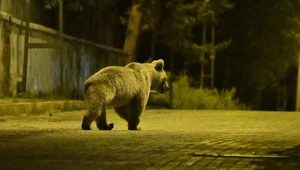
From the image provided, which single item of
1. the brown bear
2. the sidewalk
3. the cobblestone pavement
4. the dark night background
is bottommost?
the cobblestone pavement

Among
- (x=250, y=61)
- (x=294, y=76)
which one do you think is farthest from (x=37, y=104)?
(x=294, y=76)

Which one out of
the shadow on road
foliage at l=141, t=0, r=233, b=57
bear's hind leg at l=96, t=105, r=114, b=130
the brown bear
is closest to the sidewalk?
the brown bear

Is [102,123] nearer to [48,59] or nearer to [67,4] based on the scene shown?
[48,59]

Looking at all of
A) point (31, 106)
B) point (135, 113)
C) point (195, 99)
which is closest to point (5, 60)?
point (31, 106)

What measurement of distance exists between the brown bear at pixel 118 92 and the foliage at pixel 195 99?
12.3 metres

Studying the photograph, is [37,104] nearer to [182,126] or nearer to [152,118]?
[152,118]

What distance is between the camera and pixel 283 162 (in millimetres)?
8234

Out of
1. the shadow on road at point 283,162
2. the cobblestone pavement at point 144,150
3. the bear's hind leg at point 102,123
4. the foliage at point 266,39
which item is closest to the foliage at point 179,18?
the foliage at point 266,39

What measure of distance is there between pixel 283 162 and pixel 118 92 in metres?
5.27

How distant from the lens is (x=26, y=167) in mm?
7742

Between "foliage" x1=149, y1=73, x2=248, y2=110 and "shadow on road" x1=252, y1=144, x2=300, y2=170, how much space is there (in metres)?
17.7

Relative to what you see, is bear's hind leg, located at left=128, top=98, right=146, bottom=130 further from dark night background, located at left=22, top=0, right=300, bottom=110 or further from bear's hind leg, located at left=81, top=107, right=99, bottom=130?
dark night background, located at left=22, top=0, right=300, bottom=110

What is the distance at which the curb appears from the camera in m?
16.0

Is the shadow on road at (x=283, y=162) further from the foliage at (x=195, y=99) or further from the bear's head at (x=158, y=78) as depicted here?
the foliage at (x=195, y=99)
